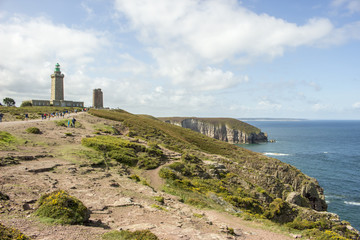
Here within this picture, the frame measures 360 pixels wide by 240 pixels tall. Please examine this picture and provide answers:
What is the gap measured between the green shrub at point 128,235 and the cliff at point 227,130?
478 feet

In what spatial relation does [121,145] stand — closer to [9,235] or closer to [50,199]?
[50,199]

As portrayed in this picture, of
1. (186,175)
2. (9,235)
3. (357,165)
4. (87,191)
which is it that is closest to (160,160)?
(186,175)

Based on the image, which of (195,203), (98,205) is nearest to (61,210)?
(98,205)

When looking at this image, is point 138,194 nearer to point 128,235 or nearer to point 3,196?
point 128,235

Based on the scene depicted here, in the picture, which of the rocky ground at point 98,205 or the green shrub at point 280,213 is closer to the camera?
the rocky ground at point 98,205

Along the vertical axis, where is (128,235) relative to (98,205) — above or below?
above

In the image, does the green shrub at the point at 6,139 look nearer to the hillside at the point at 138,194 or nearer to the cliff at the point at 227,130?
the hillside at the point at 138,194

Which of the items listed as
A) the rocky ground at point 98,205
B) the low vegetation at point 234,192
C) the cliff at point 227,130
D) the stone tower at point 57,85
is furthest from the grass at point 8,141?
the cliff at point 227,130

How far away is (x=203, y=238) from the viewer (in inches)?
388

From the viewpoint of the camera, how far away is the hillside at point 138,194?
33.1 ft

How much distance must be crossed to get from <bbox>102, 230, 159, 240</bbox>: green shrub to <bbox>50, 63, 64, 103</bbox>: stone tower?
83.3m

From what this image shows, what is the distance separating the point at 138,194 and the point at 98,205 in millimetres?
3517

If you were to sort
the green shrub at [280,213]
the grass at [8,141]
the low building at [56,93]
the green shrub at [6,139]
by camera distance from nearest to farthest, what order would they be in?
the grass at [8,141] → the green shrub at [6,139] → the green shrub at [280,213] → the low building at [56,93]

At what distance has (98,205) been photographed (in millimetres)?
11922
